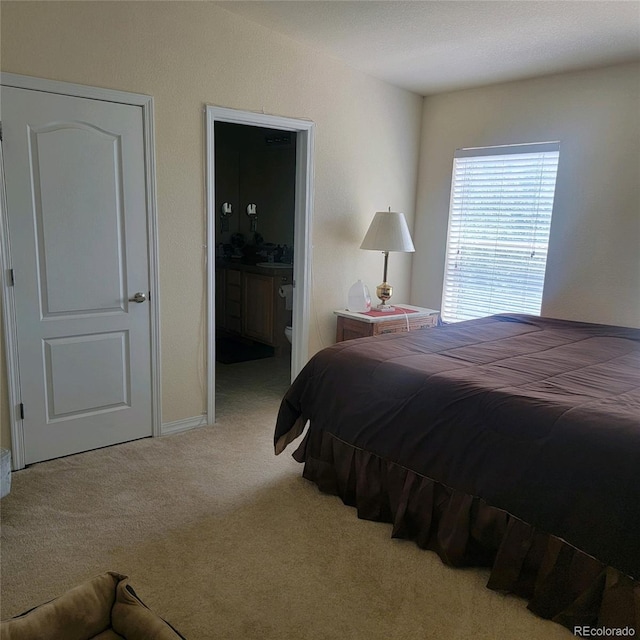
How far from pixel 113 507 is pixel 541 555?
192 centimetres

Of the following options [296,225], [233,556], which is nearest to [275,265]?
[296,225]

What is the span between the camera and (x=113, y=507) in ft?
8.30

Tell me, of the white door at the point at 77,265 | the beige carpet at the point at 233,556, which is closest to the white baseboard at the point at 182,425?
the white door at the point at 77,265

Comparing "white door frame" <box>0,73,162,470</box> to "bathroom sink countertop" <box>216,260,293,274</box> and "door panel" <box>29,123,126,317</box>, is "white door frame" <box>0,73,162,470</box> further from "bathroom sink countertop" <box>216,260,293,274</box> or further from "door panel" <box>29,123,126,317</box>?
"bathroom sink countertop" <box>216,260,293,274</box>

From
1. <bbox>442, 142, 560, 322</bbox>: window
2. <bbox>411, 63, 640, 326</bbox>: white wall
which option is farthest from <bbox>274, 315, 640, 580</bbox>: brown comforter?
<bbox>442, 142, 560, 322</bbox>: window

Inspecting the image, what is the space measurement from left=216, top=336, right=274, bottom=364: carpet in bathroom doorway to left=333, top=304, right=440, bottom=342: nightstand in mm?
1428

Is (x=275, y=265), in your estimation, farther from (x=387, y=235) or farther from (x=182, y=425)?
(x=182, y=425)

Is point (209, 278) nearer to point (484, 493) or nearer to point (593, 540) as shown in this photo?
point (484, 493)

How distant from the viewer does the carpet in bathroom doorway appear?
536 cm

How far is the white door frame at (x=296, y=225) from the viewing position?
3367mm

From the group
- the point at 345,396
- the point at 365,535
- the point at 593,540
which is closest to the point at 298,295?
the point at 345,396

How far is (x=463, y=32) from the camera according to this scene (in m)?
3.23

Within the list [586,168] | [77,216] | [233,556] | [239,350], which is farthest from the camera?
[239,350]

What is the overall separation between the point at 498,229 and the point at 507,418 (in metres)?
2.78
